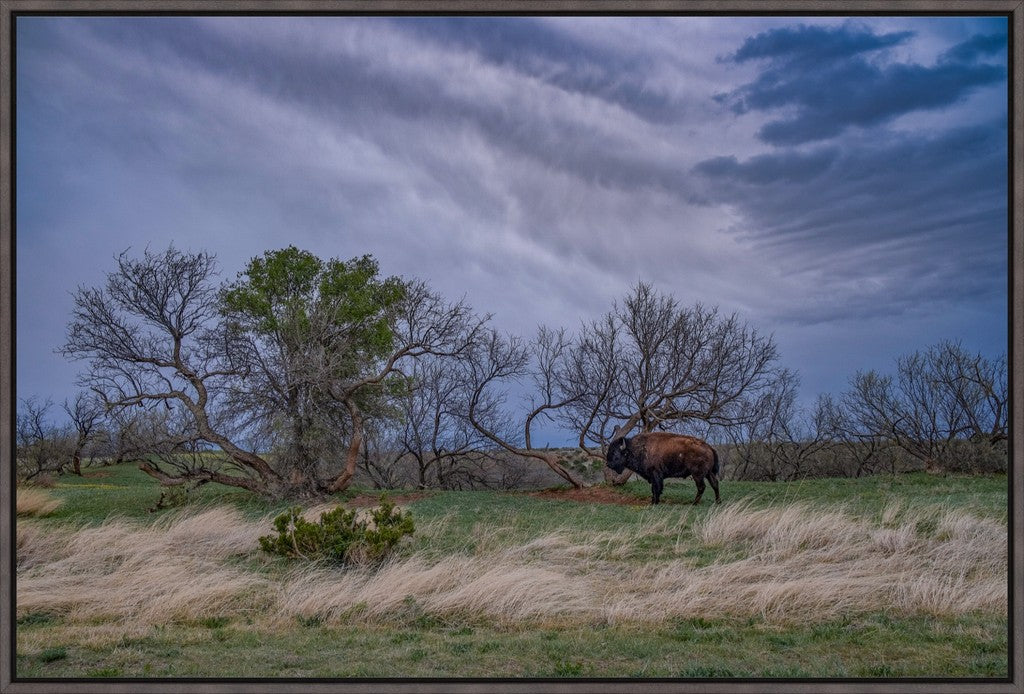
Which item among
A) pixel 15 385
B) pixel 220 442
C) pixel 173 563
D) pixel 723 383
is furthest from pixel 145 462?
pixel 723 383

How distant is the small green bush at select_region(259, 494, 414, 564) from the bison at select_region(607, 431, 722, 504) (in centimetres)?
954

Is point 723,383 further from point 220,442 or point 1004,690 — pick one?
point 1004,690

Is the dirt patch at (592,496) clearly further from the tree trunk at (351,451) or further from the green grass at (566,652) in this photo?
the green grass at (566,652)

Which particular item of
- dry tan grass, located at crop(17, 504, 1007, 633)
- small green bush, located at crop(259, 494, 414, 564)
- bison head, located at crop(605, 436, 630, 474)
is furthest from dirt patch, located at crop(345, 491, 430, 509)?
small green bush, located at crop(259, 494, 414, 564)

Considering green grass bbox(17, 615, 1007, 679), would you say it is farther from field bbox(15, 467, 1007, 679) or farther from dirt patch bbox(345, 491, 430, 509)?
dirt patch bbox(345, 491, 430, 509)

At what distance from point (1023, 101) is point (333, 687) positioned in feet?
30.9

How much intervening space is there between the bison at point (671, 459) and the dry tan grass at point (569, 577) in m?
5.33

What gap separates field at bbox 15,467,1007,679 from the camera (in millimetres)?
7562

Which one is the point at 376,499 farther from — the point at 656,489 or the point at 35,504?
the point at 35,504

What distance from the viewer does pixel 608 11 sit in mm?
7848

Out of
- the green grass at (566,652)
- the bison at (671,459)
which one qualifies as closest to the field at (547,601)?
the green grass at (566,652)

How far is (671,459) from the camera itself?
2006 cm

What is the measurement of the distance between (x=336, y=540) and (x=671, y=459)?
35.2 ft

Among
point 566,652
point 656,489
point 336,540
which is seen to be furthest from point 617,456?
point 566,652
